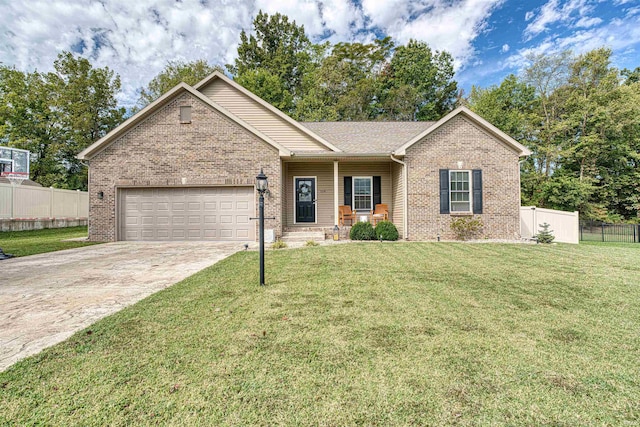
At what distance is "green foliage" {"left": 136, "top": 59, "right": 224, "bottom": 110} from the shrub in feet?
87.8

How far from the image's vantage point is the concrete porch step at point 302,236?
10.3 metres

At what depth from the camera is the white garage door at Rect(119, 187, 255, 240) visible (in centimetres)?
1060

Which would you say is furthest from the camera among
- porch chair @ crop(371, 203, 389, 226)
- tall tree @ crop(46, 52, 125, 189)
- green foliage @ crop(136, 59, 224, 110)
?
green foliage @ crop(136, 59, 224, 110)

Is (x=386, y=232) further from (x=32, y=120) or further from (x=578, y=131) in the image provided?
(x=32, y=120)

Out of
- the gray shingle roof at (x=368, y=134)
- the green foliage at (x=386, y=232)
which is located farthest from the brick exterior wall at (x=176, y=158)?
the green foliage at (x=386, y=232)

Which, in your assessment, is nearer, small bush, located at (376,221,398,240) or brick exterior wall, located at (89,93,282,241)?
small bush, located at (376,221,398,240)

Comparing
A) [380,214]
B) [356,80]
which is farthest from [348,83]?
[380,214]

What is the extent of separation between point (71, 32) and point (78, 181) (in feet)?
37.6

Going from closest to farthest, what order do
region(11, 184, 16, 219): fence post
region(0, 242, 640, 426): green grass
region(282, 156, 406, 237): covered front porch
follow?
1. region(0, 242, 640, 426): green grass
2. region(282, 156, 406, 237): covered front porch
3. region(11, 184, 16, 219): fence post

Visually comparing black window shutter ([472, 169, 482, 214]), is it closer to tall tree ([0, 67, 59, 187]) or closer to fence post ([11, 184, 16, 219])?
fence post ([11, 184, 16, 219])

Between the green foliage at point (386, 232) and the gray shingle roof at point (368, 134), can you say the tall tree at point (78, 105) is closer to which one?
the gray shingle roof at point (368, 134)

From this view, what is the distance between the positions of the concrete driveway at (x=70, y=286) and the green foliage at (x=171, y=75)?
82.3 feet

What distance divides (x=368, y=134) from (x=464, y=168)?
14.7ft

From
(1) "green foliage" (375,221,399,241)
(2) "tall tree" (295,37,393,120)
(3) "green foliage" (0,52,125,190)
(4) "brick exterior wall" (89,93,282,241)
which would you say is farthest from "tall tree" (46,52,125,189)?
(1) "green foliage" (375,221,399,241)
